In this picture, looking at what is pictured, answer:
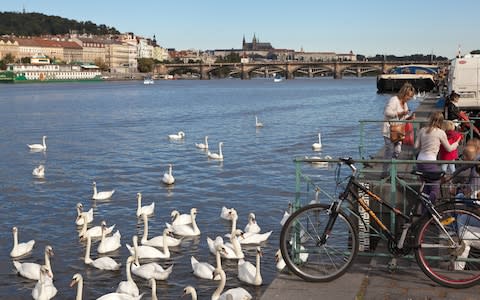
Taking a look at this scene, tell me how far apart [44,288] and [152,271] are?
190 centimetres

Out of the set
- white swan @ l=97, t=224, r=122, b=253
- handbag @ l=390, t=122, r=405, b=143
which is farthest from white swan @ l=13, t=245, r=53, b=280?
handbag @ l=390, t=122, r=405, b=143

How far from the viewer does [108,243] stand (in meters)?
14.2

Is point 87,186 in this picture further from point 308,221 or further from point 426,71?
point 426,71

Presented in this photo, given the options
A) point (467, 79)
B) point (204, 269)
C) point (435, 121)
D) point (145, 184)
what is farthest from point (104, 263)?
point (467, 79)

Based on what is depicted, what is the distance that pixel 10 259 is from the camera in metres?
13.8

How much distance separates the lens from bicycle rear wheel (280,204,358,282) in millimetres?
6838

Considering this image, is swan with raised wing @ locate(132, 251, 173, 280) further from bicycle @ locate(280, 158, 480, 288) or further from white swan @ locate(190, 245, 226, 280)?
bicycle @ locate(280, 158, 480, 288)

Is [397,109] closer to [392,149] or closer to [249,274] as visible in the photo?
[392,149]

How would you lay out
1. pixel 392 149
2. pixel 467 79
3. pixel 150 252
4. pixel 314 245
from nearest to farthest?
pixel 314 245 → pixel 392 149 → pixel 150 252 → pixel 467 79

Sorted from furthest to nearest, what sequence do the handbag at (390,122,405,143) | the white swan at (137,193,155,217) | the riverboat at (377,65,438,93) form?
1. the riverboat at (377,65,438,93)
2. the white swan at (137,193,155,217)
3. the handbag at (390,122,405,143)

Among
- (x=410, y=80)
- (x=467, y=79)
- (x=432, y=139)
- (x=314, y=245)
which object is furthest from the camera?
(x=410, y=80)

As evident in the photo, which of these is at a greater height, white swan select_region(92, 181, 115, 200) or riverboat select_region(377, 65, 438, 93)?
riverboat select_region(377, 65, 438, 93)

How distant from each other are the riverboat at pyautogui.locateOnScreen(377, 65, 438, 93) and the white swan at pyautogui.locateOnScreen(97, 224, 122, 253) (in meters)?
71.2

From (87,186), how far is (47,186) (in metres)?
1.34
